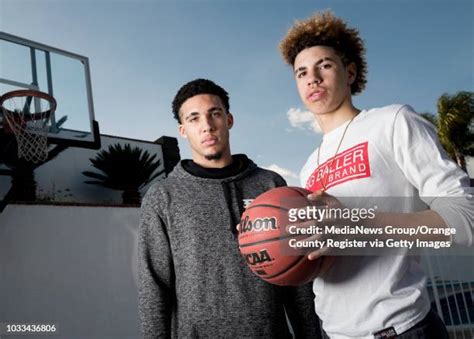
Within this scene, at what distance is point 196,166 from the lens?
2.09 meters

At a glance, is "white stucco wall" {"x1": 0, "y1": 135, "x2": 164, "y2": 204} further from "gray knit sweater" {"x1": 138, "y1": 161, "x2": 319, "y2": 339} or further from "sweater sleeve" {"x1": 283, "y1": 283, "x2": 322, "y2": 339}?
"sweater sleeve" {"x1": 283, "y1": 283, "x2": 322, "y2": 339}

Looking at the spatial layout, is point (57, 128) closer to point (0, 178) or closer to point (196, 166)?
point (0, 178)

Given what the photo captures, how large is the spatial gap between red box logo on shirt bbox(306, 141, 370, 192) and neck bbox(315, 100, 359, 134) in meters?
0.14

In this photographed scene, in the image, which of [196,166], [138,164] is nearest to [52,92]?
[138,164]

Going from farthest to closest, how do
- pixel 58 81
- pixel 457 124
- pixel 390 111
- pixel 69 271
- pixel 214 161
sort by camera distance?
pixel 457 124 < pixel 58 81 < pixel 69 271 < pixel 214 161 < pixel 390 111

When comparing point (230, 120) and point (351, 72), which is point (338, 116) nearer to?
point (351, 72)

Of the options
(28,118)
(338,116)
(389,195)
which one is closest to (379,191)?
(389,195)

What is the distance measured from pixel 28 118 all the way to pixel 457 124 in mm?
14588

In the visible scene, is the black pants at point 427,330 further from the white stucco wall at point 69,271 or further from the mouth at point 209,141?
the white stucco wall at point 69,271

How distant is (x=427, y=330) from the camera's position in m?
1.20

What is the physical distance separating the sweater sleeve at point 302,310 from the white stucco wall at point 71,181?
7.41 m

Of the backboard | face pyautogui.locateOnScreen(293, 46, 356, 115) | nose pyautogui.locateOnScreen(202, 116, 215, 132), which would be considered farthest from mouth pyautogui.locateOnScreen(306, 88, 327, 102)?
the backboard

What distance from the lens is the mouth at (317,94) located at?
1464 mm

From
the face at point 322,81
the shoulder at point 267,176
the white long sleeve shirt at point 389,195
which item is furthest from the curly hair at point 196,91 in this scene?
the white long sleeve shirt at point 389,195
